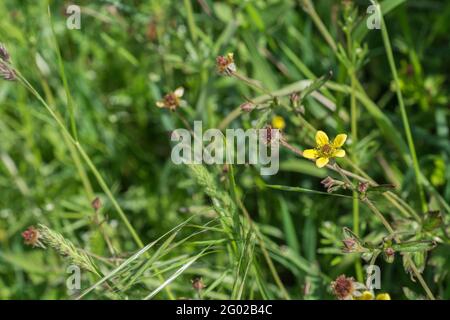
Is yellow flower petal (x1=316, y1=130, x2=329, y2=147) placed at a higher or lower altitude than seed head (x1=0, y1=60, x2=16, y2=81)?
lower

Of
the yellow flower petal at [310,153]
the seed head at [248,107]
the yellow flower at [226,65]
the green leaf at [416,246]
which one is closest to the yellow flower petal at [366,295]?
the green leaf at [416,246]

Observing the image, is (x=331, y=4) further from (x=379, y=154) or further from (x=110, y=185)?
(x=110, y=185)

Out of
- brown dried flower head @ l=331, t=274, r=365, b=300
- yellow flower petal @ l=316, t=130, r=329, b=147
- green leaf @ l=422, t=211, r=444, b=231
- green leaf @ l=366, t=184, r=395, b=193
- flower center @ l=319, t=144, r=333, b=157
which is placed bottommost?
brown dried flower head @ l=331, t=274, r=365, b=300

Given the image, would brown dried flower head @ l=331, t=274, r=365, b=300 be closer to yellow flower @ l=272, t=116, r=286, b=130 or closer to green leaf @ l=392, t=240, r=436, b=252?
green leaf @ l=392, t=240, r=436, b=252

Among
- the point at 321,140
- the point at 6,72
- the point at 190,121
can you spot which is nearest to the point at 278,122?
the point at 190,121

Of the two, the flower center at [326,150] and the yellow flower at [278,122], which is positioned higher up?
the yellow flower at [278,122]

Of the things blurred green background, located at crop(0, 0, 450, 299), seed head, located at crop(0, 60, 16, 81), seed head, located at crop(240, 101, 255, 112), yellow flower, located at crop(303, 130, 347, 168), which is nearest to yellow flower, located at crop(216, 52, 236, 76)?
seed head, located at crop(240, 101, 255, 112)

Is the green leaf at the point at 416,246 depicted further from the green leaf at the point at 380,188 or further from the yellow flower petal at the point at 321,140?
the yellow flower petal at the point at 321,140

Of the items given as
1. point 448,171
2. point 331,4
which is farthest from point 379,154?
point 331,4

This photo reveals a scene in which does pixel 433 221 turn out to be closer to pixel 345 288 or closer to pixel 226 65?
pixel 345 288
